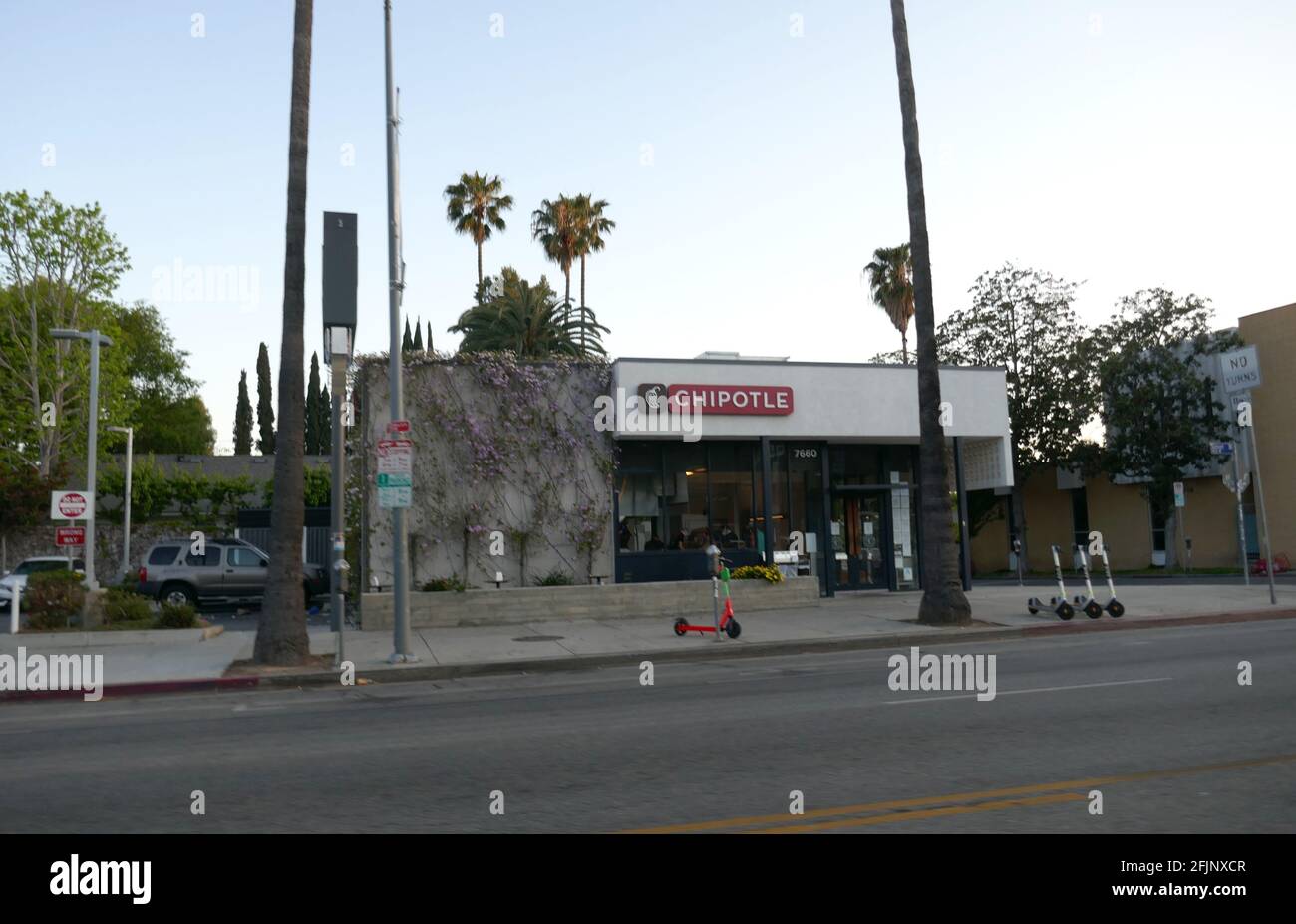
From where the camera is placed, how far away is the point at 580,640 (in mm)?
17375

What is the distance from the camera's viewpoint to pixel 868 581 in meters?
25.5

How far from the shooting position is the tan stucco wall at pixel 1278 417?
1441 inches

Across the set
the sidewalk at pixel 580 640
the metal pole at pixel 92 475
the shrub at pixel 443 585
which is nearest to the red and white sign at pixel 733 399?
the sidewalk at pixel 580 640

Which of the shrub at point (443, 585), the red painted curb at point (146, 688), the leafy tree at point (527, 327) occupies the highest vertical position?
the leafy tree at point (527, 327)

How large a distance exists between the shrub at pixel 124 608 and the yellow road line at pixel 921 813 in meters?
16.3

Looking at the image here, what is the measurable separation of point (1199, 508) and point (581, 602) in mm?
30375

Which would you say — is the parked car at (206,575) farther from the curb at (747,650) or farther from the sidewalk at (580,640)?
the curb at (747,650)

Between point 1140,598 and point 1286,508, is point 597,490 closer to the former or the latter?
point 1140,598

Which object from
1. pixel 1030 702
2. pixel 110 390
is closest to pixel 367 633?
pixel 1030 702

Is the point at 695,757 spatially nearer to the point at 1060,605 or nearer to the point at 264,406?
the point at 1060,605

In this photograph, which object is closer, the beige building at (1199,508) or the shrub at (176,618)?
the shrub at (176,618)

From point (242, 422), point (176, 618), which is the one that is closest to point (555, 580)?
point (176, 618)

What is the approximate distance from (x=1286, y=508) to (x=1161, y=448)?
4.61 metres

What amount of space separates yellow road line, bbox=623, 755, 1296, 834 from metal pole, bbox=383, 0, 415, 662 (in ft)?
33.0
